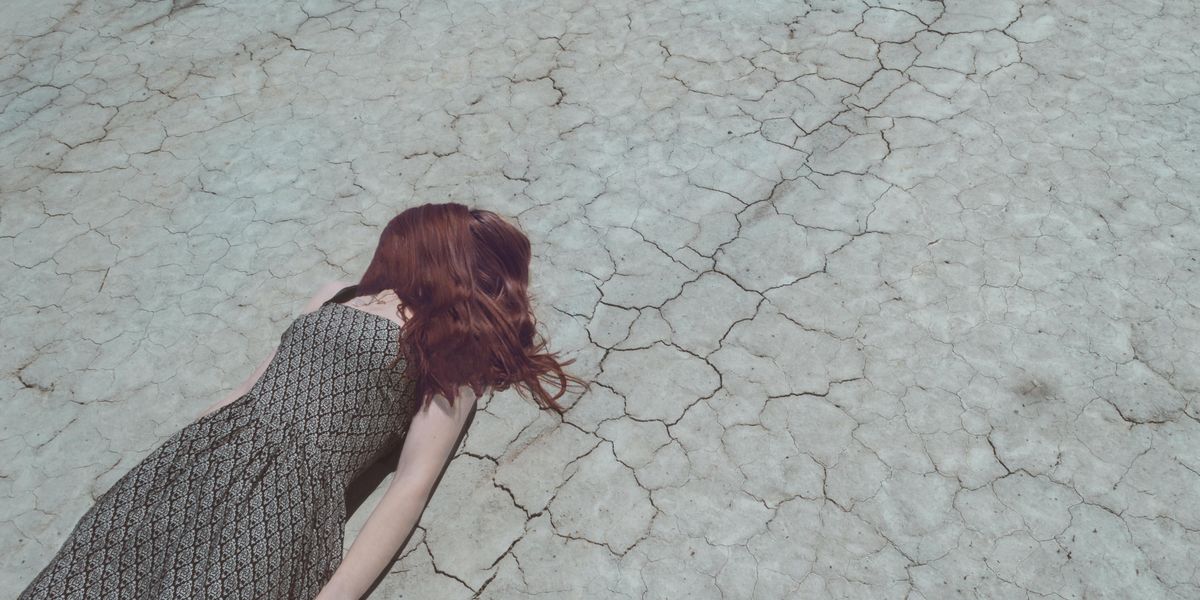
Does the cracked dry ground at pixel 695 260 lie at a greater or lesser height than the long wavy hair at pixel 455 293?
→ lesser

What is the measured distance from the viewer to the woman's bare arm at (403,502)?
184cm

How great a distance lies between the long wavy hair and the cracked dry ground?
30 cm

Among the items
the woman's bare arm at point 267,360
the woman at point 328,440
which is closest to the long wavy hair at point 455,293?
the woman at point 328,440

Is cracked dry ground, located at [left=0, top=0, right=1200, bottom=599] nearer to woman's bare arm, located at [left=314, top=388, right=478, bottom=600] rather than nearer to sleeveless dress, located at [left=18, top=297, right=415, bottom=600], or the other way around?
woman's bare arm, located at [left=314, top=388, right=478, bottom=600]

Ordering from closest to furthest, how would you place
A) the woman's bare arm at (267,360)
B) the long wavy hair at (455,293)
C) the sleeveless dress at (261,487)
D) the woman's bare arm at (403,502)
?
the sleeveless dress at (261,487) → the woman's bare arm at (403,502) → the long wavy hair at (455,293) → the woman's bare arm at (267,360)

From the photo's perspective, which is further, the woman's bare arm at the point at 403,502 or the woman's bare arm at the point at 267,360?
the woman's bare arm at the point at 267,360

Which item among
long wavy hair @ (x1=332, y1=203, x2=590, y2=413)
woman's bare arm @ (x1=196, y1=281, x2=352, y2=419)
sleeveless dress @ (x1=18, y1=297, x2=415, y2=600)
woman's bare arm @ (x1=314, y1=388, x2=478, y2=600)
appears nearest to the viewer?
sleeveless dress @ (x1=18, y1=297, x2=415, y2=600)

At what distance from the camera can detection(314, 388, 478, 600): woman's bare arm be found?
6.05 feet

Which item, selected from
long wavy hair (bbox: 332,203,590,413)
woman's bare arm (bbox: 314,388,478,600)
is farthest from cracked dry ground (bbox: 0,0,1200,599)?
long wavy hair (bbox: 332,203,590,413)

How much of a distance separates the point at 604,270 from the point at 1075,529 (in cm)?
138

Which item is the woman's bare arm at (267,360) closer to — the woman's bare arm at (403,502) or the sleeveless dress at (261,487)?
the sleeveless dress at (261,487)

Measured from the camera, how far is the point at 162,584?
1.65 meters

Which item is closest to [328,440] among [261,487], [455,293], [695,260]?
[261,487]

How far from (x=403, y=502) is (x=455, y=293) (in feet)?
1.56
